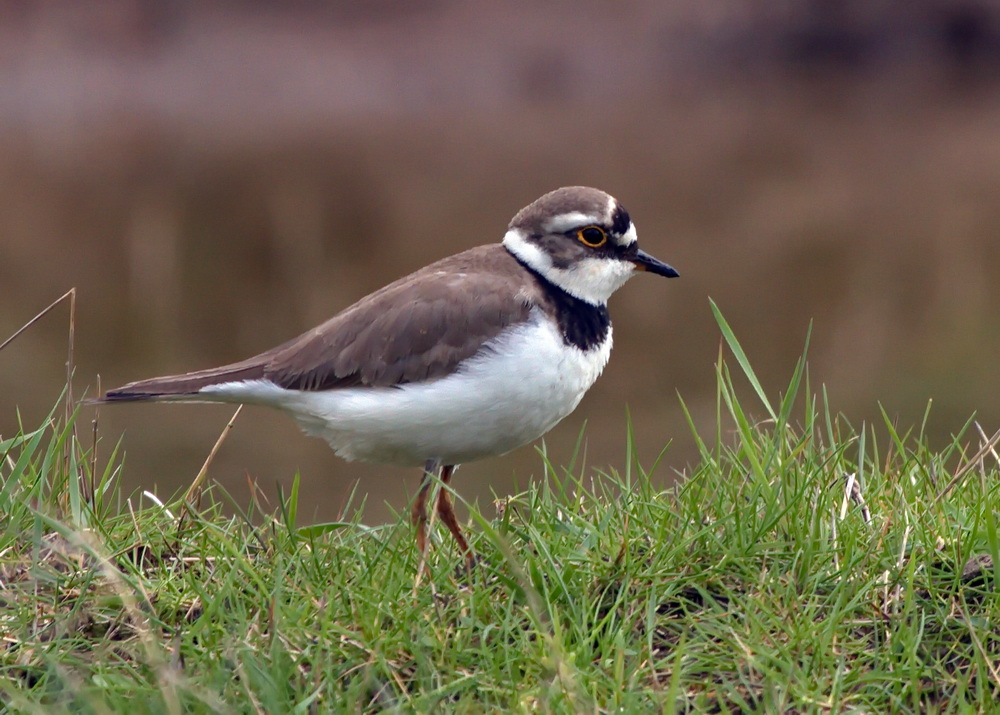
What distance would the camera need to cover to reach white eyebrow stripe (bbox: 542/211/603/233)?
4.91 metres

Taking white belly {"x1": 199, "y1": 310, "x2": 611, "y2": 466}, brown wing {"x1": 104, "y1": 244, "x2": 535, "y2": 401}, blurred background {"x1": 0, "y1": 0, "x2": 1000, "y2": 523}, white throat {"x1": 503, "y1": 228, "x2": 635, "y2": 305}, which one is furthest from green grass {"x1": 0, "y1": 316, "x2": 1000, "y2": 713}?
blurred background {"x1": 0, "y1": 0, "x2": 1000, "y2": 523}

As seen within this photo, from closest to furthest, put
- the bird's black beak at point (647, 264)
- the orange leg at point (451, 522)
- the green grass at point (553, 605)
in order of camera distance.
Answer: the green grass at point (553, 605) → the orange leg at point (451, 522) → the bird's black beak at point (647, 264)

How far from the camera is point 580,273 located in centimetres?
489

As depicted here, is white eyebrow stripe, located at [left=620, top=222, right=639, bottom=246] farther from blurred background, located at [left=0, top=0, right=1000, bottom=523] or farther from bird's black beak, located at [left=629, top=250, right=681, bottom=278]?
blurred background, located at [left=0, top=0, right=1000, bottom=523]

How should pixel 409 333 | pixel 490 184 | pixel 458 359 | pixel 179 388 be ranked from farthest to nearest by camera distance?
pixel 490 184 → pixel 179 388 → pixel 409 333 → pixel 458 359

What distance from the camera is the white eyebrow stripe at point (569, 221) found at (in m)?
4.91

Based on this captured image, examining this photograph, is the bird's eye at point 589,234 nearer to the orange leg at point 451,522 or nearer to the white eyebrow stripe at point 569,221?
the white eyebrow stripe at point 569,221

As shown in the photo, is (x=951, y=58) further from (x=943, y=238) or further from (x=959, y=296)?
(x=959, y=296)

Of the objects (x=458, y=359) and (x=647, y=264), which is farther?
(x=647, y=264)

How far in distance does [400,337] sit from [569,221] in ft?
2.74

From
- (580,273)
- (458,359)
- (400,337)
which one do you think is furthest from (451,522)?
(580,273)

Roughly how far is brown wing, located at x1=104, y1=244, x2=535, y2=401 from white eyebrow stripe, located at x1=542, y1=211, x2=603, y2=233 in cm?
23

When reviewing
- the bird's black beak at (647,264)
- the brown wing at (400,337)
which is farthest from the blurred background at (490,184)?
the brown wing at (400,337)

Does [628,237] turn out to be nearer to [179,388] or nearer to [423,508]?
[423,508]
